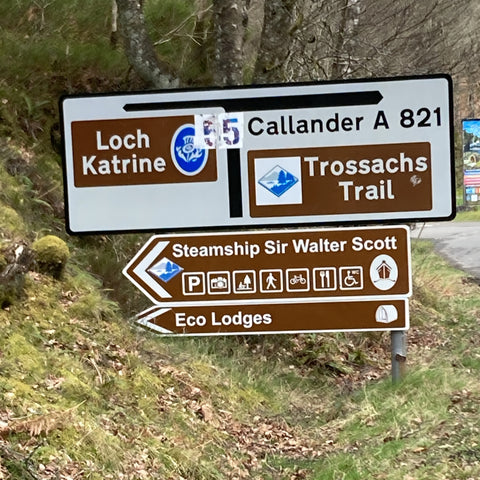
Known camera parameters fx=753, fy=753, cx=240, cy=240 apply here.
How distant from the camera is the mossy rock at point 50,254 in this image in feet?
18.9

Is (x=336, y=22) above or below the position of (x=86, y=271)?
above

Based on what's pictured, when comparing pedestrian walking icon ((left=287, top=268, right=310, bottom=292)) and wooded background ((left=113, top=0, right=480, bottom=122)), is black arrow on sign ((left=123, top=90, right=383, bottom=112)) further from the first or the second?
wooded background ((left=113, top=0, right=480, bottom=122))

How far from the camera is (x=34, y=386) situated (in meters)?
4.29

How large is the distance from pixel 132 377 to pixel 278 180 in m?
1.93

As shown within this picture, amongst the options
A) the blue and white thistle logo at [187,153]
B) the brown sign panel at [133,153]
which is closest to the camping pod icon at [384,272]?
the brown sign panel at [133,153]

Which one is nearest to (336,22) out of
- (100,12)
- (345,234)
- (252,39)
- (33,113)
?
(252,39)

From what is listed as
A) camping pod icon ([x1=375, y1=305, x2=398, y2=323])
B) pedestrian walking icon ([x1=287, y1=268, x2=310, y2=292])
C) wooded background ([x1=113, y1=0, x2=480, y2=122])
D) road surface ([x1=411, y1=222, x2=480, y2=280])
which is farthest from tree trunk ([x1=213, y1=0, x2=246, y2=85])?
road surface ([x1=411, y1=222, x2=480, y2=280])

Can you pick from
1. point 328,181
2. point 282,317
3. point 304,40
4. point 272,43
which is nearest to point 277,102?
point 328,181

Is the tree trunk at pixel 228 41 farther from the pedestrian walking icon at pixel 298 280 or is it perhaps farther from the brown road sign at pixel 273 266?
the pedestrian walking icon at pixel 298 280

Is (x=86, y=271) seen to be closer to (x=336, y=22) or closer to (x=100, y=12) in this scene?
(x=100, y=12)

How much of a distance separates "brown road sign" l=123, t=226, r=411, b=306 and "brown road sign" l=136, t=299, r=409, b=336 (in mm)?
64

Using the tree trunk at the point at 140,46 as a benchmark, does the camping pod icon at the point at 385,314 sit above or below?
below

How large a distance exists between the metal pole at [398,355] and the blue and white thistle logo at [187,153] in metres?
2.08

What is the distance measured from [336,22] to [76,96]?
8742 millimetres
